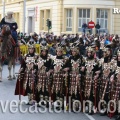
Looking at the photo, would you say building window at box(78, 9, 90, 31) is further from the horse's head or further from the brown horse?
the horse's head

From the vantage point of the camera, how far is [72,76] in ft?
40.5

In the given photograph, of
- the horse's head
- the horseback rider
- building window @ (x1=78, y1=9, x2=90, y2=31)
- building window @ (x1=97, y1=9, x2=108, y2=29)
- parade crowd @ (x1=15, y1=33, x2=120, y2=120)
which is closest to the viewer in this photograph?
parade crowd @ (x1=15, y1=33, x2=120, y2=120)

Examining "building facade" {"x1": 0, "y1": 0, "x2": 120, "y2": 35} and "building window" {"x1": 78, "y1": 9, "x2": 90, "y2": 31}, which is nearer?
"building facade" {"x1": 0, "y1": 0, "x2": 120, "y2": 35}

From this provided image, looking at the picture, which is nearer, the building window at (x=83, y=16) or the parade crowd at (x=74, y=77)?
the parade crowd at (x=74, y=77)

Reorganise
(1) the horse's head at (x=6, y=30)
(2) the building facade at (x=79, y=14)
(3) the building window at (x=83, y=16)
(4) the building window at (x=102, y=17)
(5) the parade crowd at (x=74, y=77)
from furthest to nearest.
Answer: (4) the building window at (x=102, y=17), (3) the building window at (x=83, y=16), (2) the building facade at (x=79, y=14), (1) the horse's head at (x=6, y=30), (5) the parade crowd at (x=74, y=77)

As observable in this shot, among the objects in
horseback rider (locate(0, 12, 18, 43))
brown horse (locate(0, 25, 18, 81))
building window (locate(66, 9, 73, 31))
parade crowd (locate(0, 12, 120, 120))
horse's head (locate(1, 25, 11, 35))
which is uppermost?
building window (locate(66, 9, 73, 31))

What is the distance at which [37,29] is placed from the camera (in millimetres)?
53000

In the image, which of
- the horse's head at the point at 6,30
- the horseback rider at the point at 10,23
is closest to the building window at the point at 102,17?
the horseback rider at the point at 10,23

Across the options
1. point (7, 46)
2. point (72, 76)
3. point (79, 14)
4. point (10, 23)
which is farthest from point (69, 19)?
point (72, 76)

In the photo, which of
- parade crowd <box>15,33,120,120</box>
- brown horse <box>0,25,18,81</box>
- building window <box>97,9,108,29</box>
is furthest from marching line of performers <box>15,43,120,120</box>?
building window <box>97,9,108,29</box>

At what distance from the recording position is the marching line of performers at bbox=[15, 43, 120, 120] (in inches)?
468

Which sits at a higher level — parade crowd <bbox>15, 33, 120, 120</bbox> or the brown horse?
the brown horse

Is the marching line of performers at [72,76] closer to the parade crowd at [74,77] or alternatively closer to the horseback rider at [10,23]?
the parade crowd at [74,77]

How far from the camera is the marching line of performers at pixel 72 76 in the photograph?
A: 11875mm
